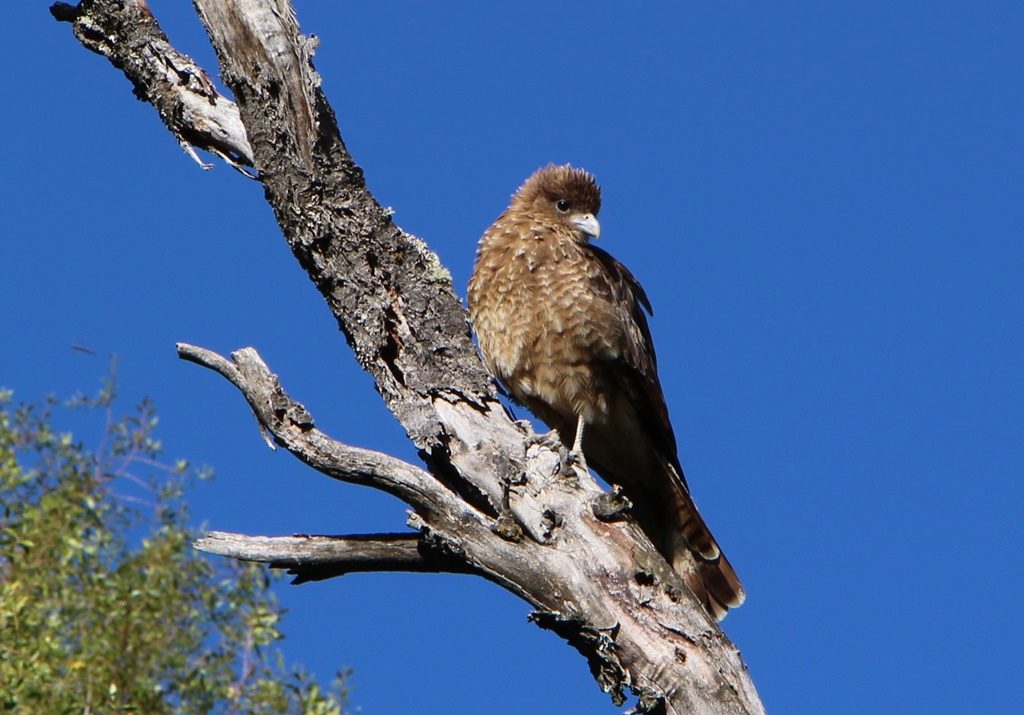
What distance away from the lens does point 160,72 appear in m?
5.12

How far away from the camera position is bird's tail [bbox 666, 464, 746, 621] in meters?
5.35

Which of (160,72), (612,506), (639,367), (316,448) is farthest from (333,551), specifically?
(160,72)

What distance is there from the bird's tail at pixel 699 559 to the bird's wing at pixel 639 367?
0.46 ft

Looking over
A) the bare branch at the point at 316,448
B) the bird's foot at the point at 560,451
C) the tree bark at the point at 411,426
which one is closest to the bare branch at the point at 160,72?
the tree bark at the point at 411,426

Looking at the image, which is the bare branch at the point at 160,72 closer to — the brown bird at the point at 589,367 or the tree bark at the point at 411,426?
the tree bark at the point at 411,426

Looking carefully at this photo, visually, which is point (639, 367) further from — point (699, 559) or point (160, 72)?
point (160, 72)

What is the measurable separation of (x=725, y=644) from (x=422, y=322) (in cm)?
161

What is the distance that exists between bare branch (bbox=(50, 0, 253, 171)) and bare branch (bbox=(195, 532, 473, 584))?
145 centimetres

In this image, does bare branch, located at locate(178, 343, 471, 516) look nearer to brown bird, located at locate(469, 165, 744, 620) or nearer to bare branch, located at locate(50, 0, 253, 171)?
bare branch, located at locate(50, 0, 253, 171)

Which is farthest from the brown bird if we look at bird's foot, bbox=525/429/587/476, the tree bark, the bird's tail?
bird's foot, bbox=525/429/587/476

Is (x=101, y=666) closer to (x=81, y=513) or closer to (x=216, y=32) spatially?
(x=81, y=513)

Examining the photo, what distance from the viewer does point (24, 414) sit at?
807cm

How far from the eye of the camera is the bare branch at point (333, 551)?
4344mm

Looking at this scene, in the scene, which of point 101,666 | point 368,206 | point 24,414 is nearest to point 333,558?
point 368,206
